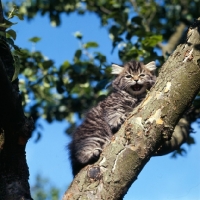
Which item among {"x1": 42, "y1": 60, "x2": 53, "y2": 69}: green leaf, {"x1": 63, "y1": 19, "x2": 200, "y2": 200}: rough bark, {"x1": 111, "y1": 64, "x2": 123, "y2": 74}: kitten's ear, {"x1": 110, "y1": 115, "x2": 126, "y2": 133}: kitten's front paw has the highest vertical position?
{"x1": 42, "y1": 60, "x2": 53, "y2": 69}: green leaf

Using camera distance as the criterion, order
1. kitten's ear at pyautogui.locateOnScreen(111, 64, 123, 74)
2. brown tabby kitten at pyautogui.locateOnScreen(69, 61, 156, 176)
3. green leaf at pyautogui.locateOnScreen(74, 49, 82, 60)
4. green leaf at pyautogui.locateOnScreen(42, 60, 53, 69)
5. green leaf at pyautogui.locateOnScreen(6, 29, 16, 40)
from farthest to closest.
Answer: green leaf at pyautogui.locateOnScreen(74, 49, 82, 60) < green leaf at pyautogui.locateOnScreen(42, 60, 53, 69) < kitten's ear at pyautogui.locateOnScreen(111, 64, 123, 74) < brown tabby kitten at pyautogui.locateOnScreen(69, 61, 156, 176) < green leaf at pyautogui.locateOnScreen(6, 29, 16, 40)

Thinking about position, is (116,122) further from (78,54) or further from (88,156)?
(78,54)

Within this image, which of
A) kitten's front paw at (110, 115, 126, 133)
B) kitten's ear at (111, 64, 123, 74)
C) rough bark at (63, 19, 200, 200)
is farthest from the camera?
kitten's ear at (111, 64, 123, 74)

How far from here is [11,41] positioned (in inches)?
123

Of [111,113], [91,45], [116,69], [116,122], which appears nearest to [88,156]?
[116,122]

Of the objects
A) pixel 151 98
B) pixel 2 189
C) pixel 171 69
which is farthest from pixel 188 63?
pixel 2 189

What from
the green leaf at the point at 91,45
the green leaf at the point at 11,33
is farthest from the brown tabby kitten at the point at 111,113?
the green leaf at the point at 11,33

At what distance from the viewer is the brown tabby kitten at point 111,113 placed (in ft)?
13.6

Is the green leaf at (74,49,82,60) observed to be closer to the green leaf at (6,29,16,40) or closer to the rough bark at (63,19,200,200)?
the rough bark at (63,19,200,200)

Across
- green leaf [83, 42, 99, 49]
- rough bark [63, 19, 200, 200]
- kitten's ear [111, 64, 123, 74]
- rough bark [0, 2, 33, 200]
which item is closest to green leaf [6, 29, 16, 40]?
rough bark [0, 2, 33, 200]

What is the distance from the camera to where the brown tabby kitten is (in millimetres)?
4143

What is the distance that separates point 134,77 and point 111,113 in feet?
2.88

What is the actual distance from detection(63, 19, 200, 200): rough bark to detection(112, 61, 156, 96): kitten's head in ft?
6.59

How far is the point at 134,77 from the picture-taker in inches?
216
